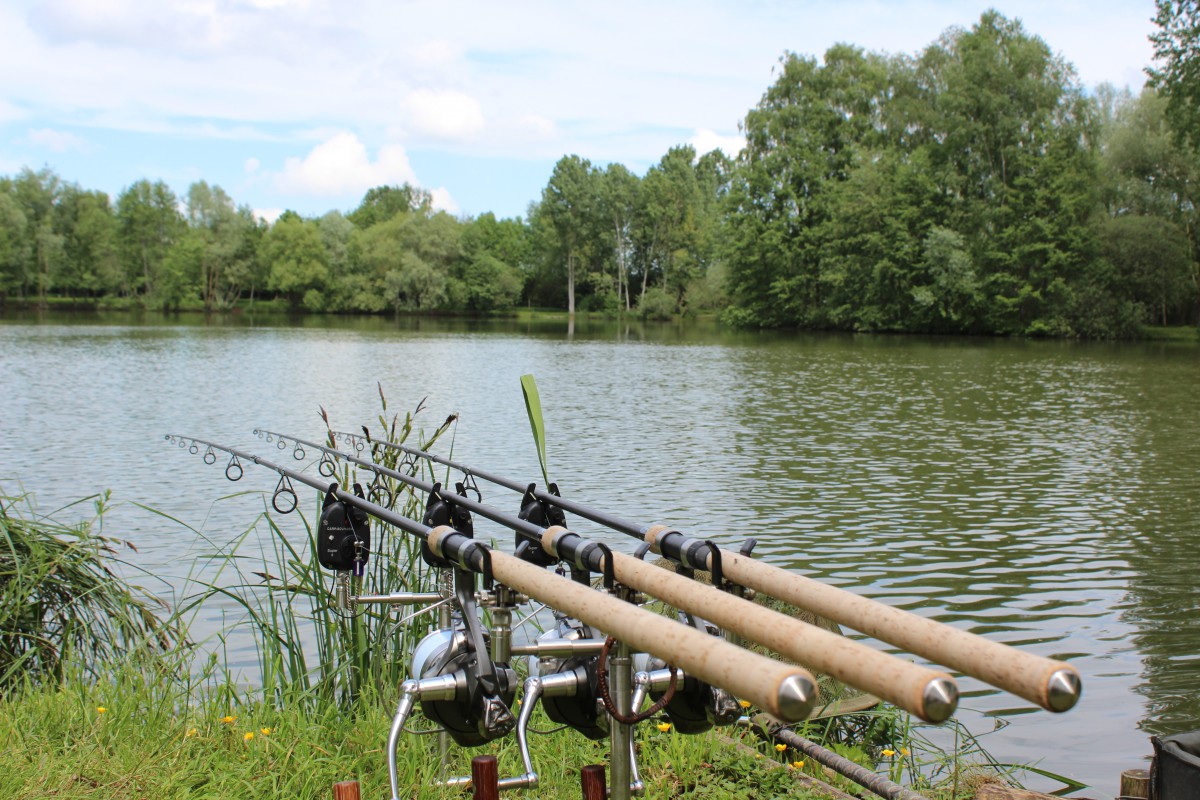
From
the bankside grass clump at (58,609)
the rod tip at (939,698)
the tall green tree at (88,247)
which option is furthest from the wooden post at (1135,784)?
the tall green tree at (88,247)

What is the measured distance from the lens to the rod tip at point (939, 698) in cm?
126

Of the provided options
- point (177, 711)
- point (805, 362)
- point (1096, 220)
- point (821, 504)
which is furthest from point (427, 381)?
point (1096, 220)

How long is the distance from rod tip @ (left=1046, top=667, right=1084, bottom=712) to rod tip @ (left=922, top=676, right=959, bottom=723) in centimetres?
17

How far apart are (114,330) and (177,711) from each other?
48627mm

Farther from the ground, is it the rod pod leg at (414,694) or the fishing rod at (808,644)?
the fishing rod at (808,644)

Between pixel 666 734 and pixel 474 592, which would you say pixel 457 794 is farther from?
pixel 474 592

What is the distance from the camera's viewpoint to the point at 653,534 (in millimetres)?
2414

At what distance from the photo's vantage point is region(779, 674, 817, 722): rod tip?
→ 4.13 feet

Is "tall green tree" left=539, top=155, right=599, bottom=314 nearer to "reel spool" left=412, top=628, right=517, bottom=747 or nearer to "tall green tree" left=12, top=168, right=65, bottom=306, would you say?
"tall green tree" left=12, top=168, right=65, bottom=306

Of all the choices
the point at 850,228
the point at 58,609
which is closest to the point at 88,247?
the point at 850,228

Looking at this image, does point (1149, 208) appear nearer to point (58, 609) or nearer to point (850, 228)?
point (850, 228)

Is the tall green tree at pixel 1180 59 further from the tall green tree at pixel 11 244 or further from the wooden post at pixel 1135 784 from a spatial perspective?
the tall green tree at pixel 11 244

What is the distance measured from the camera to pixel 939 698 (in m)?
1.27

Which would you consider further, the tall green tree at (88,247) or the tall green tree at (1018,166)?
the tall green tree at (88,247)
